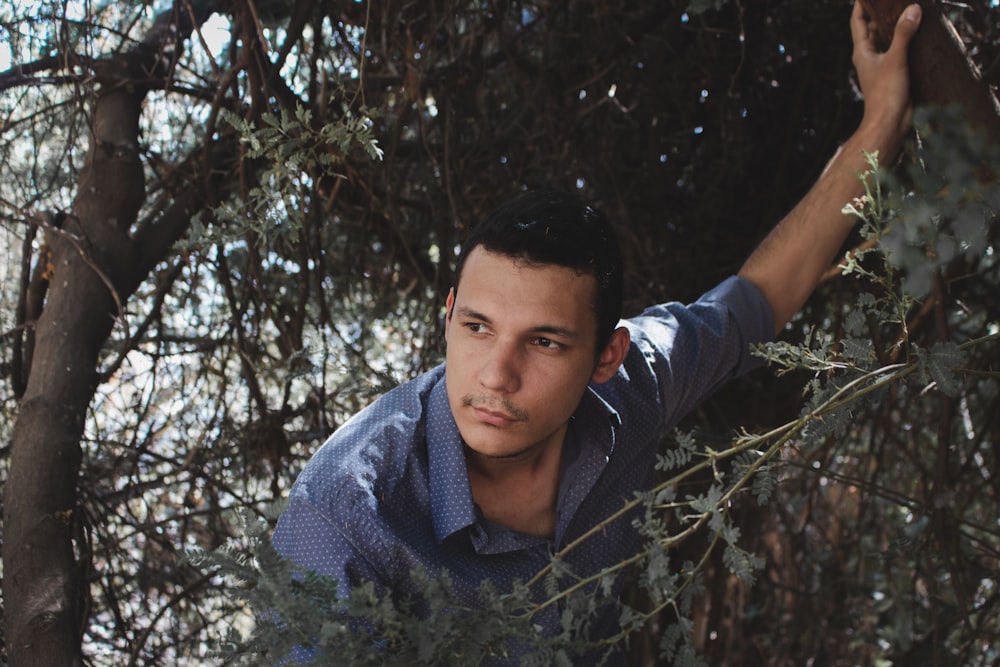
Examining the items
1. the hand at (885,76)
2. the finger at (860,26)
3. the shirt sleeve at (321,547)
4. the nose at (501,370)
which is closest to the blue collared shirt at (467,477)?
the shirt sleeve at (321,547)

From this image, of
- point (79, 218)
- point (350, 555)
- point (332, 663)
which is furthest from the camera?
point (79, 218)

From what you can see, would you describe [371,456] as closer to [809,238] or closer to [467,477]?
[467,477]

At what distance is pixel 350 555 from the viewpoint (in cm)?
149

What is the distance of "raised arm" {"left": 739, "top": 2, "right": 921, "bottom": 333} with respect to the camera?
1901mm

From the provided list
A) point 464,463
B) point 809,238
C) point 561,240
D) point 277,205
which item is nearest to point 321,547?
point 464,463

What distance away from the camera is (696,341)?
211 centimetres

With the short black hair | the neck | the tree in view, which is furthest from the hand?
the neck

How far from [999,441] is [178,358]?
7.39 ft

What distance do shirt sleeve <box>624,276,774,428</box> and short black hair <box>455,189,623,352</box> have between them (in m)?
0.26

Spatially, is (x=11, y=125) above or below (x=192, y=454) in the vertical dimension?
above

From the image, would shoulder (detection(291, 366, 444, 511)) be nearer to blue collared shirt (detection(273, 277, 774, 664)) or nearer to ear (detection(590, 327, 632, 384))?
blue collared shirt (detection(273, 277, 774, 664))

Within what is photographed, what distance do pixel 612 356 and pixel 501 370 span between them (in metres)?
0.31

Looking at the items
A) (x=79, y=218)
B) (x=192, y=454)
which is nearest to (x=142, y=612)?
(x=192, y=454)

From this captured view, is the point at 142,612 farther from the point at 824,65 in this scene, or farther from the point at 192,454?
the point at 824,65
